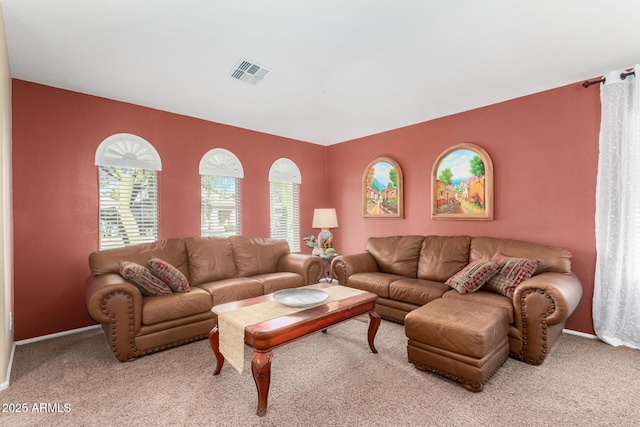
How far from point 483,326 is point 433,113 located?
9.72 ft

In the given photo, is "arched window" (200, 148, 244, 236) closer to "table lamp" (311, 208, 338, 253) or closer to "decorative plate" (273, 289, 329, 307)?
"table lamp" (311, 208, 338, 253)

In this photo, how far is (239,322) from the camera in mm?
2125

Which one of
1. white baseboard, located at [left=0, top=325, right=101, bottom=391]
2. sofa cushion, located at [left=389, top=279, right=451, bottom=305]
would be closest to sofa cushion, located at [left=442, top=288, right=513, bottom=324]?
sofa cushion, located at [left=389, top=279, right=451, bottom=305]

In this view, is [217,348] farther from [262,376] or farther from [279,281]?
[279,281]

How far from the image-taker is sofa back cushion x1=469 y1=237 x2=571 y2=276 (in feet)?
9.91

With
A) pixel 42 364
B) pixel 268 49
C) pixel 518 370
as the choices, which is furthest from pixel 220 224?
pixel 518 370

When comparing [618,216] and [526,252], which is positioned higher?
[618,216]

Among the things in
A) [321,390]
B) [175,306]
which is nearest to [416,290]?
[321,390]

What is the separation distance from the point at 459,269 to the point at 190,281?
3.27m

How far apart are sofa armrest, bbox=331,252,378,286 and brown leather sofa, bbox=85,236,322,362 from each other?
0.84 ft

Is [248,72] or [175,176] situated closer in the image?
[248,72]

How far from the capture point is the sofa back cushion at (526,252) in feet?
9.91

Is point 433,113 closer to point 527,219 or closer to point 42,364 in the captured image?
point 527,219

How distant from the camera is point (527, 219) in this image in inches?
140
